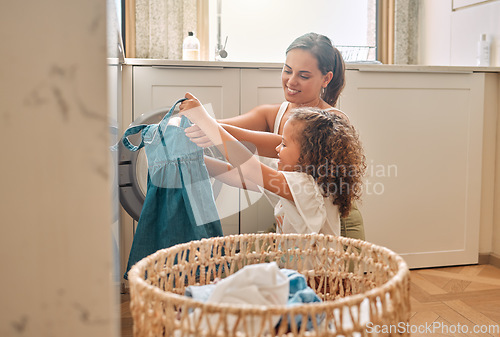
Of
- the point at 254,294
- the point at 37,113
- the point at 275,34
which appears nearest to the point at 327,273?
the point at 254,294

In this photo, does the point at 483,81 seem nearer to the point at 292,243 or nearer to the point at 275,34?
the point at 275,34

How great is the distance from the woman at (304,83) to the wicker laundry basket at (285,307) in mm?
768

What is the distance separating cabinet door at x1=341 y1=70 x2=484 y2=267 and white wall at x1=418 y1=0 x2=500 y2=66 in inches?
13.0

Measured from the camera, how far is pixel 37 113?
0.48m

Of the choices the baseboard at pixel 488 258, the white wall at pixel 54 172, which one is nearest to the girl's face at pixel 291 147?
the white wall at pixel 54 172

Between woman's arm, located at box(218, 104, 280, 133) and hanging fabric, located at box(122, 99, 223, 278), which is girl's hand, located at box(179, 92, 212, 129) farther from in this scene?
woman's arm, located at box(218, 104, 280, 133)

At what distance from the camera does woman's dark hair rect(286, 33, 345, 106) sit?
178 centimetres

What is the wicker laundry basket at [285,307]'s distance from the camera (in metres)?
0.57

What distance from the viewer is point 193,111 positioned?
4.79 ft

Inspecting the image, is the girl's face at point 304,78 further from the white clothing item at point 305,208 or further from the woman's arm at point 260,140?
the white clothing item at point 305,208

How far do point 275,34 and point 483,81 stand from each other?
3.82ft

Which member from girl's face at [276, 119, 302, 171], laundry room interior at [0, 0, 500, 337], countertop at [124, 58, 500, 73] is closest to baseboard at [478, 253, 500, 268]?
laundry room interior at [0, 0, 500, 337]

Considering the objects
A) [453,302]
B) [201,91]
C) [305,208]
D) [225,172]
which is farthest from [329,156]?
[453,302]

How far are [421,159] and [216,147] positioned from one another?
110 centimetres
